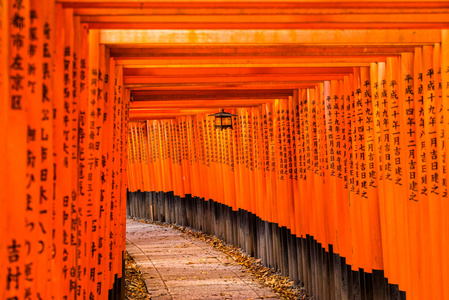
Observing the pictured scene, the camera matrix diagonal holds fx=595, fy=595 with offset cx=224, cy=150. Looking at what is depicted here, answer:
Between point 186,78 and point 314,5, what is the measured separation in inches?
195

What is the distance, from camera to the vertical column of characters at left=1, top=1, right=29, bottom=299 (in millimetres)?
3734

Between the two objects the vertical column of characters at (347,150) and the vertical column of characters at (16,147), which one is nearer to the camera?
the vertical column of characters at (16,147)

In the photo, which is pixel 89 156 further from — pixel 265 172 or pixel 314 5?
pixel 265 172

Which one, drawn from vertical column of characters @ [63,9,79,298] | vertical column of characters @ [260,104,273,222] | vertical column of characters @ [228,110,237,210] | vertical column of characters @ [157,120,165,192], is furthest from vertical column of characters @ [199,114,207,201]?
vertical column of characters @ [63,9,79,298]

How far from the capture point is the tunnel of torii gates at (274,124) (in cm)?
411

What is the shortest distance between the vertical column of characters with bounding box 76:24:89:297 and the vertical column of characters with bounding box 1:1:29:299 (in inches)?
85.1

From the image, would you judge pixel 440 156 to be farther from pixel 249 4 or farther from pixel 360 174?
pixel 249 4

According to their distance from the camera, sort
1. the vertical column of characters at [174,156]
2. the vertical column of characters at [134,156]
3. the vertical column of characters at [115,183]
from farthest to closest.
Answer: the vertical column of characters at [134,156] < the vertical column of characters at [174,156] < the vertical column of characters at [115,183]

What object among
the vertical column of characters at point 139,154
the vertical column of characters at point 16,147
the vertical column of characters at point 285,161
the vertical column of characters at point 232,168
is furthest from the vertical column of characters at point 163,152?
the vertical column of characters at point 16,147

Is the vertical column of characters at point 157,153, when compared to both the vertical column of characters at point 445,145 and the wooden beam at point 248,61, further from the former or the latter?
the vertical column of characters at point 445,145

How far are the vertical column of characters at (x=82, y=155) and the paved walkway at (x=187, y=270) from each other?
20.1ft

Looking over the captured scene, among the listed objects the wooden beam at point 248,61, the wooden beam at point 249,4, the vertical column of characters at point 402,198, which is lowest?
the vertical column of characters at point 402,198

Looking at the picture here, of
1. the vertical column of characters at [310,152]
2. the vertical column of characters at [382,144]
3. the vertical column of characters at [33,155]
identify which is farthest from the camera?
the vertical column of characters at [310,152]

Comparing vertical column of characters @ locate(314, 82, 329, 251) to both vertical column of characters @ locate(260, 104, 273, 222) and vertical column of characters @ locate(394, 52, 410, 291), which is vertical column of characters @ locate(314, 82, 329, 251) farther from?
vertical column of characters @ locate(260, 104, 273, 222)
